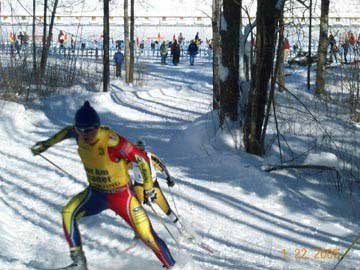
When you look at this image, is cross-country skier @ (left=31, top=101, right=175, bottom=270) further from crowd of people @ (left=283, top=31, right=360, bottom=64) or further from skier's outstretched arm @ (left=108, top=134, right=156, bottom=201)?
crowd of people @ (left=283, top=31, right=360, bottom=64)

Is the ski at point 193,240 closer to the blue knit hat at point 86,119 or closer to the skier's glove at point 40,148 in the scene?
the skier's glove at point 40,148

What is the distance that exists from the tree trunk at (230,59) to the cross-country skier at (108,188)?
273 inches

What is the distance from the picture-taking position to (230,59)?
42.3ft

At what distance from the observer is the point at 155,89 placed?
82.9 feet

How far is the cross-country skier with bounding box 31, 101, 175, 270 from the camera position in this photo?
5973 mm

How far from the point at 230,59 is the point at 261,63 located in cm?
167

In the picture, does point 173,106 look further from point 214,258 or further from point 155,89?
point 214,258

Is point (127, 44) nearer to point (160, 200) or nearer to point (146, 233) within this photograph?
point (160, 200)

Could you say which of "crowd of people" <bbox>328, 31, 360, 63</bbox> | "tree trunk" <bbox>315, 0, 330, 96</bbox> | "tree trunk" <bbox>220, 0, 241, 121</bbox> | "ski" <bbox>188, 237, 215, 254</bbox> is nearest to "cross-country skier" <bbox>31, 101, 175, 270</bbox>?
"ski" <bbox>188, 237, 215, 254</bbox>

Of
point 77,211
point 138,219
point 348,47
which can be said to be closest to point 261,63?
point 138,219

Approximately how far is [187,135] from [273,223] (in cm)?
569
